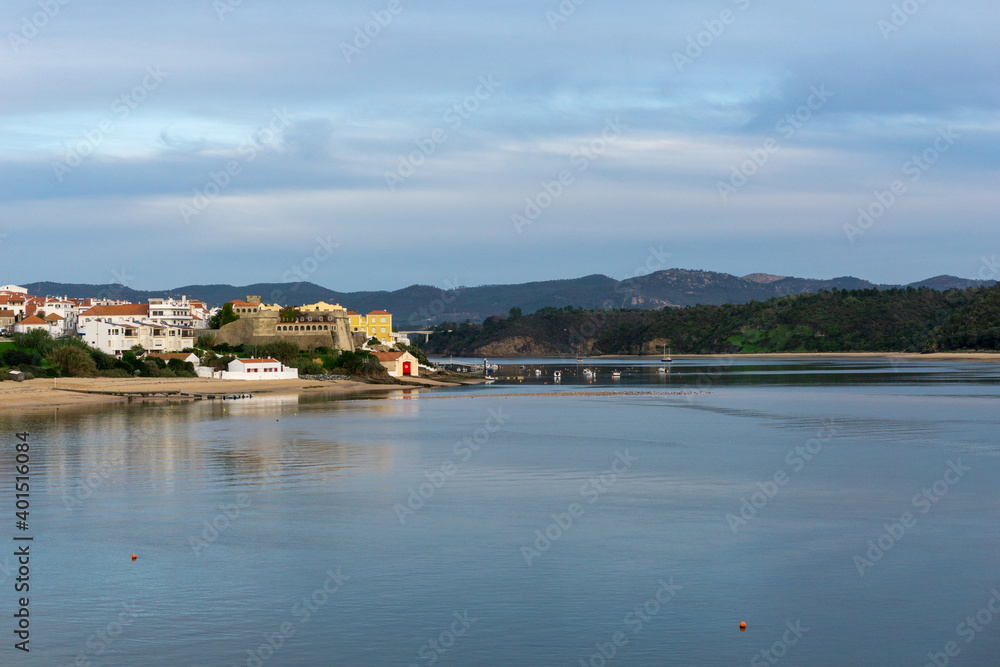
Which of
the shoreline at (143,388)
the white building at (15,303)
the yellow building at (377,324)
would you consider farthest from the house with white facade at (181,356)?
the yellow building at (377,324)

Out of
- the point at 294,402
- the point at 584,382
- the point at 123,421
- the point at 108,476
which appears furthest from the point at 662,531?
the point at 584,382

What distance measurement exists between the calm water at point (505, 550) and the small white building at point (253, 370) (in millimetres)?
40815

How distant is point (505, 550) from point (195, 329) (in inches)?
3418

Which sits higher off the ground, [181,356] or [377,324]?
[377,324]

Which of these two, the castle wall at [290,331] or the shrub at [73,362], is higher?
the castle wall at [290,331]

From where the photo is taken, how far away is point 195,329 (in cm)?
10050

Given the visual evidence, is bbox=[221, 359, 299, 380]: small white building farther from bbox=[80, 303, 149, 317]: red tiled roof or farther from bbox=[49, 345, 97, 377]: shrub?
bbox=[80, 303, 149, 317]: red tiled roof

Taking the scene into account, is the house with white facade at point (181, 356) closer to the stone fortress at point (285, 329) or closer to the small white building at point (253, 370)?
the small white building at point (253, 370)

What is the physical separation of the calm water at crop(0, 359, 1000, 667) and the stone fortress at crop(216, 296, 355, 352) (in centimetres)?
5709

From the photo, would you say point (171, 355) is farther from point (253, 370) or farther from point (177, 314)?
point (177, 314)

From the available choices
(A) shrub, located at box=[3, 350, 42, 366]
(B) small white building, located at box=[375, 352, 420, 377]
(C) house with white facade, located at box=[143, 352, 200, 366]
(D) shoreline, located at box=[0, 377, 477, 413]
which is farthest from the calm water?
(B) small white building, located at box=[375, 352, 420, 377]

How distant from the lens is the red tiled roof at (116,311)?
9375cm

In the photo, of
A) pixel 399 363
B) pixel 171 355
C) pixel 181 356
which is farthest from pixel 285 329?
pixel 181 356

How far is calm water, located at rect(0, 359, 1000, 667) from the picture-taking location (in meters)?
14.1
